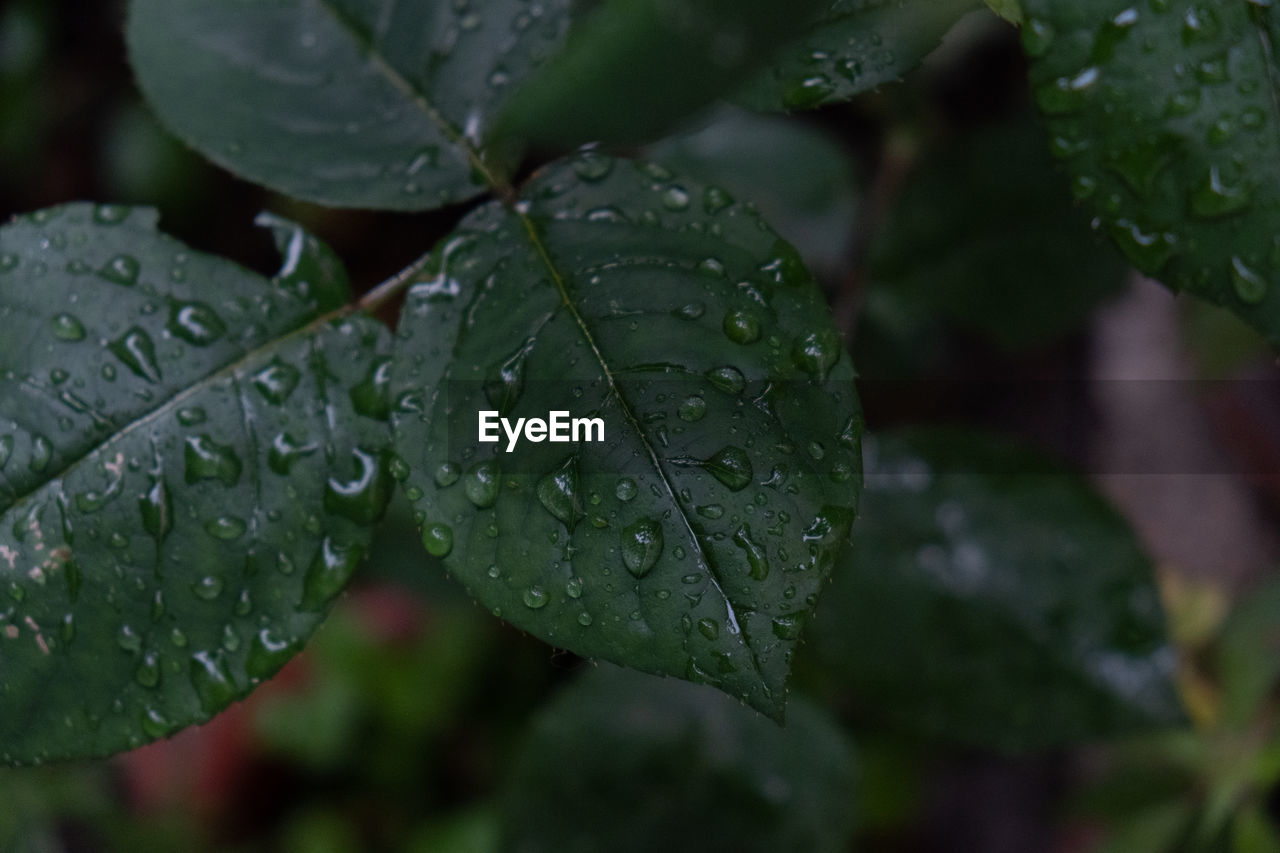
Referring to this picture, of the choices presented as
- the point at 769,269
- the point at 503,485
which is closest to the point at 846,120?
the point at 769,269

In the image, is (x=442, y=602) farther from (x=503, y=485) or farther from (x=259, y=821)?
(x=503, y=485)

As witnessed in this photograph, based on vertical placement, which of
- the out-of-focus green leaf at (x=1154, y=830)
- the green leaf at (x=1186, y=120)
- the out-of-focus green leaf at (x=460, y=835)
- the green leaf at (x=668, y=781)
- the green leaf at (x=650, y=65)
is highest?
the green leaf at (x=650, y=65)

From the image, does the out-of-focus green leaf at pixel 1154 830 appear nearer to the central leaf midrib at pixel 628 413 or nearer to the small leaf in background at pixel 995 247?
the small leaf in background at pixel 995 247

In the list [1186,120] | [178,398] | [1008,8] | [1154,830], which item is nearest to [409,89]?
[178,398]

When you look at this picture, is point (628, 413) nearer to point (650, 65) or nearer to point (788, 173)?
point (650, 65)

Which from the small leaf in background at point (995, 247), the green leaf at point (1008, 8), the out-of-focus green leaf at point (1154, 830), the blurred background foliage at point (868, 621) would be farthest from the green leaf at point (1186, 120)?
the out-of-focus green leaf at point (1154, 830)

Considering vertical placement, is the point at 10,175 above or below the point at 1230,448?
above

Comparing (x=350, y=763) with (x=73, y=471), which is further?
(x=350, y=763)
